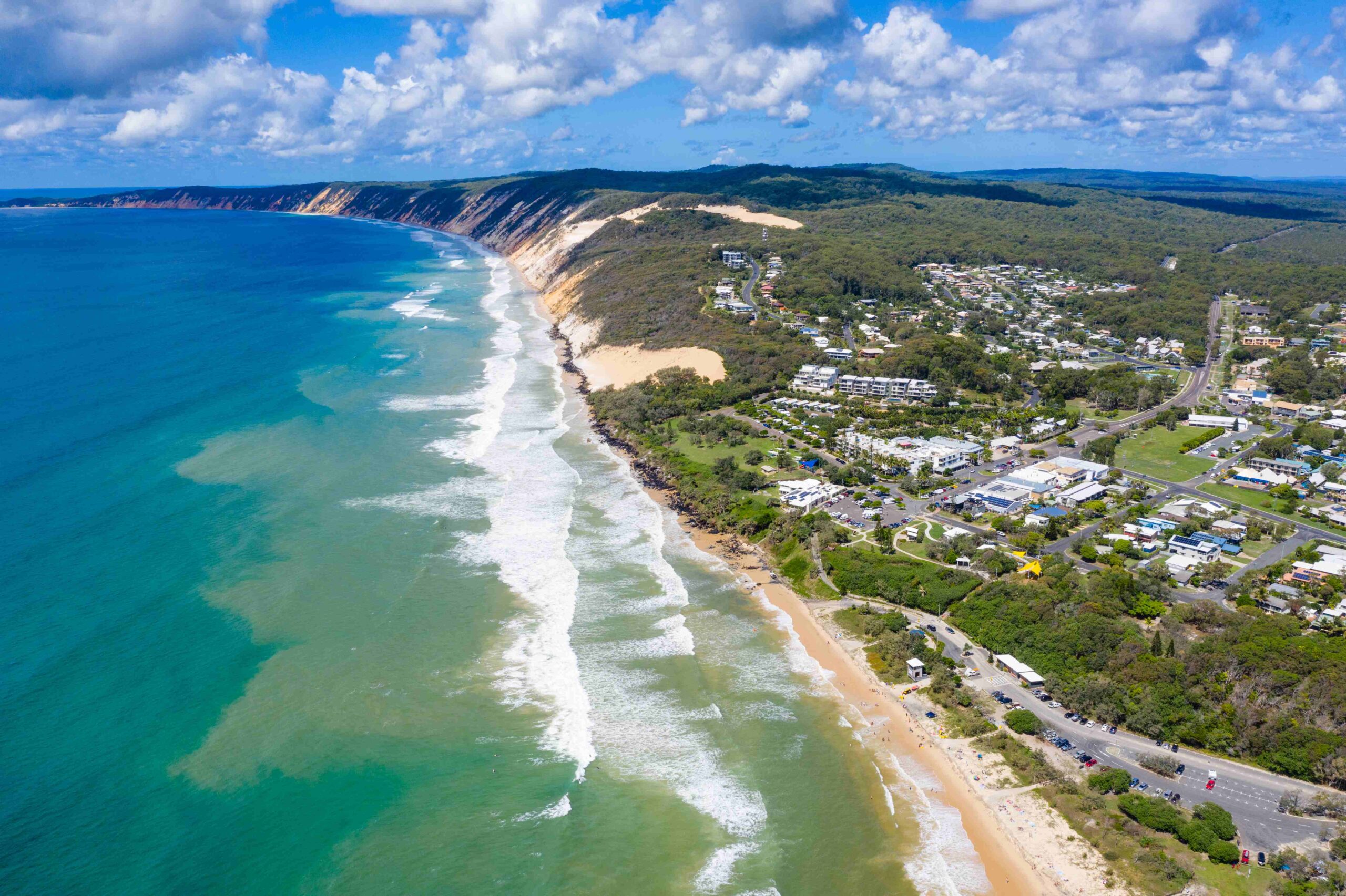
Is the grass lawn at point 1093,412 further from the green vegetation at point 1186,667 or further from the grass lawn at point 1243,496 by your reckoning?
the green vegetation at point 1186,667

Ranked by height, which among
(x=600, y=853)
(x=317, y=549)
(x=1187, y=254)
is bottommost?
(x=600, y=853)

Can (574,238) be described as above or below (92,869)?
above

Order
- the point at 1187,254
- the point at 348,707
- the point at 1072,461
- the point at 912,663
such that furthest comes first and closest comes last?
the point at 1187,254 < the point at 1072,461 < the point at 912,663 < the point at 348,707

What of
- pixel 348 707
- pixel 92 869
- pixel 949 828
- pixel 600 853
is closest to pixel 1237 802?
pixel 949 828

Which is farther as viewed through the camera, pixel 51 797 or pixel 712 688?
pixel 712 688

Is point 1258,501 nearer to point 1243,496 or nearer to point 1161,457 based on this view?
point 1243,496

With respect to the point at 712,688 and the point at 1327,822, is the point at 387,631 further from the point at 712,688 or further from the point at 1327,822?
the point at 1327,822

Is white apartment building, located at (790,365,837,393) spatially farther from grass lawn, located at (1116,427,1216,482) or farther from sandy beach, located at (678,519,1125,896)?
sandy beach, located at (678,519,1125,896)

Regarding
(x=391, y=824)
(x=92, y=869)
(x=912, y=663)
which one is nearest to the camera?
(x=92, y=869)

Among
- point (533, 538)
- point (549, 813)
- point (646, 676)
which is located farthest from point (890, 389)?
point (549, 813)
